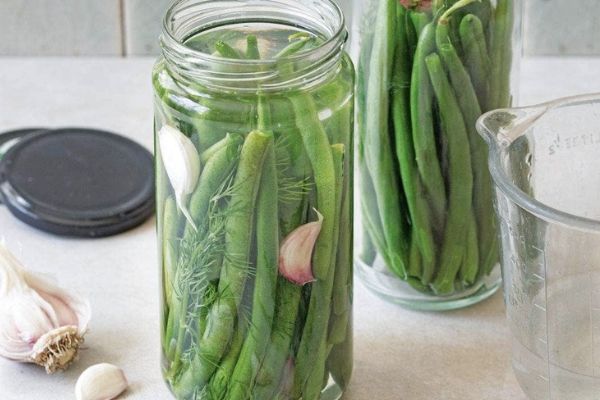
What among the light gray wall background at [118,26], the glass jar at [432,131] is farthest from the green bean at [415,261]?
the light gray wall background at [118,26]

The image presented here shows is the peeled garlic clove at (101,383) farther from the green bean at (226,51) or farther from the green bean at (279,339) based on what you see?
the green bean at (226,51)

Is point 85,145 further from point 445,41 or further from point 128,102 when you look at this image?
point 445,41

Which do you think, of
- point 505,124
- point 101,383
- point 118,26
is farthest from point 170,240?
point 118,26

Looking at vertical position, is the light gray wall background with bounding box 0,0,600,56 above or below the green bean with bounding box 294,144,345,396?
above

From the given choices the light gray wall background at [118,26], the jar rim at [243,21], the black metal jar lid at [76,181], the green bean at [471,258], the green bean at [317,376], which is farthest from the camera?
the light gray wall background at [118,26]

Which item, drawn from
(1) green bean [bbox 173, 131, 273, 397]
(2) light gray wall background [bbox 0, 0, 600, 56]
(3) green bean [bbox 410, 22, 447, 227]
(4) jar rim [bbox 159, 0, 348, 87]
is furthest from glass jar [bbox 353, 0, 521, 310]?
(2) light gray wall background [bbox 0, 0, 600, 56]

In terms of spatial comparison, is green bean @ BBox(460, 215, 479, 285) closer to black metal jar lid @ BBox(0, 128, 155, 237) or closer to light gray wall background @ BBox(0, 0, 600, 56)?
black metal jar lid @ BBox(0, 128, 155, 237)

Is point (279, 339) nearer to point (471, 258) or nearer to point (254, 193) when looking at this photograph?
point (254, 193)
